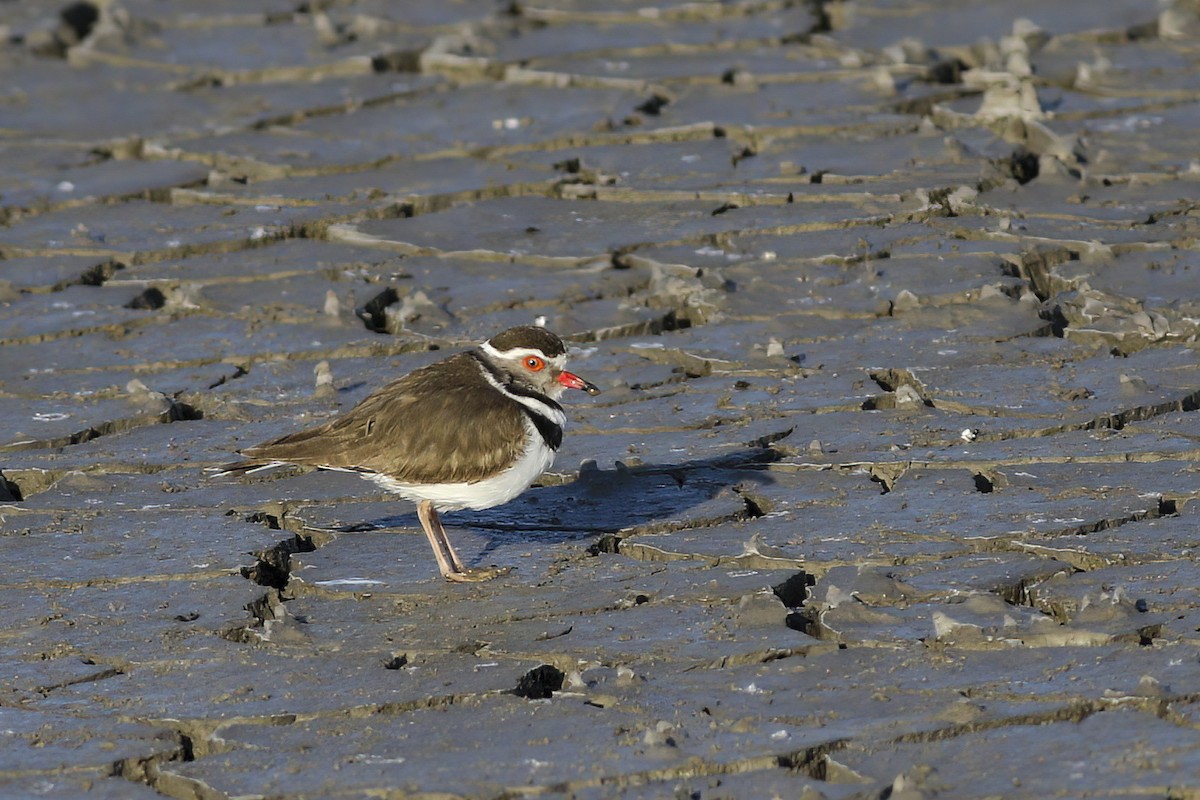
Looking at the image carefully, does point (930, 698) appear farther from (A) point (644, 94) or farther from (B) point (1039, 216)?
(A) point (644, 94)

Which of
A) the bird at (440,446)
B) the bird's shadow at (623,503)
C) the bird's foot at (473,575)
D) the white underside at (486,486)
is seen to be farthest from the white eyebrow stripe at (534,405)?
the bird's foot at (473,575)

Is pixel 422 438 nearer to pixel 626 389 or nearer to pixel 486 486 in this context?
pixel 486 486

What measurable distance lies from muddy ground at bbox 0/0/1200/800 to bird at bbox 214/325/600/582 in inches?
8.6

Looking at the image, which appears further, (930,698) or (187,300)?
(187,300)

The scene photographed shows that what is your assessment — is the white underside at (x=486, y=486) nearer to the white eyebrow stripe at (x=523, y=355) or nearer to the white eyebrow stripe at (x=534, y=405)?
the white eyebrow stripe at (x=534, y=405)

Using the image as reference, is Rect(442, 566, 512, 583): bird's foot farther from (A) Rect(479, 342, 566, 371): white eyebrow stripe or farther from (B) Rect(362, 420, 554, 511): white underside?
Answer: (A) Rect(479, 342, 566, 371): white eyebrow stripe

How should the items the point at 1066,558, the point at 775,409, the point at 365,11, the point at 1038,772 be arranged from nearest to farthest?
the point at 1038,772 → the point at 1066,558 → the point at 775,409 → the point at 365,11

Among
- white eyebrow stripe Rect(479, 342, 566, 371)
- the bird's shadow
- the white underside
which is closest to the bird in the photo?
the white underside

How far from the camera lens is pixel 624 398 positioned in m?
6.75

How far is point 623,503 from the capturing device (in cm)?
591

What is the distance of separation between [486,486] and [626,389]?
1.36 metres

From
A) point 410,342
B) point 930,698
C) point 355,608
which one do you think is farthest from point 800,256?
point 930,698

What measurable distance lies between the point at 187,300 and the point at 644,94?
3249 mm

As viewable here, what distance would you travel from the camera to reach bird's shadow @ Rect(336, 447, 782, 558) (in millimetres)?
5758
